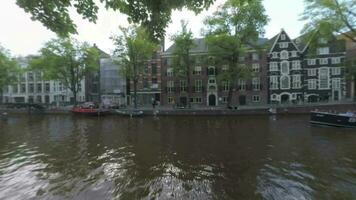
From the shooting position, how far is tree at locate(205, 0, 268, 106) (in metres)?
42.7

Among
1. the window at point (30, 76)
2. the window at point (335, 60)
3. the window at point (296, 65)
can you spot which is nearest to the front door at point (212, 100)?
the window at point (296, 65)

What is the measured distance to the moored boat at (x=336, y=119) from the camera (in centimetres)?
2581

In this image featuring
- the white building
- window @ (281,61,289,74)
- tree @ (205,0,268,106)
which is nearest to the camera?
tree @ (205,0,268,106)

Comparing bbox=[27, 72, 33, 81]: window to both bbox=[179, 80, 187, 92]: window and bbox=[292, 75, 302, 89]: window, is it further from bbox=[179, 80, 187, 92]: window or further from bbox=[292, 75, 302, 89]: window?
bbox=[292, 75, 302, 89]: window

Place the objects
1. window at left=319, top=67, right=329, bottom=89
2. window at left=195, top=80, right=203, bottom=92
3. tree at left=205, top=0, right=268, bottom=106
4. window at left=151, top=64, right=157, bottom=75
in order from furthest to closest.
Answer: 1. window at left=151, top=64, right=157, bottom=75
2. window at left=195, top=80, right=203, bottom=92
3. window at left=319, top=67, right=329, bottom=89
4. tree at left=205, top=0, right=268, bottom=106

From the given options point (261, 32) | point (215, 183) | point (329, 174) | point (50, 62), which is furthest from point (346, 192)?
point (50, 62)

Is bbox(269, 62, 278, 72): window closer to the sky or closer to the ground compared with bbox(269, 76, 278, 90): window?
closer to the sky

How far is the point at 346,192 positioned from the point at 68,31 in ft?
31.4

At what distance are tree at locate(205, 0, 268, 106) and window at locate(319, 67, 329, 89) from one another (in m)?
19.7

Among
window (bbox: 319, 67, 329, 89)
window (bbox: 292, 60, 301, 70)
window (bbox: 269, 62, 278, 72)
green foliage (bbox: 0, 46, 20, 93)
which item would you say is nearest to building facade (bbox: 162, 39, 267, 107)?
window (bbox: 269, 62, 278, 72)

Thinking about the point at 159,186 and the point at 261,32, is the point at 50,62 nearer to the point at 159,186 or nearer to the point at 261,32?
the point at 261,32

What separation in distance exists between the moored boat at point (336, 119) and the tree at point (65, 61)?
1659 inches

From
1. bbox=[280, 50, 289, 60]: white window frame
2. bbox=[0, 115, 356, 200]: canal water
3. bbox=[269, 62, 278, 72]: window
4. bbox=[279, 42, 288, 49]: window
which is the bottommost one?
bbox=[0, 115, 356, 200]: canal water

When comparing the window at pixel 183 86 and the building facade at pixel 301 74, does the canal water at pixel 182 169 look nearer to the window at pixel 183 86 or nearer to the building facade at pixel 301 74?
the building facade at pixel 301 74
